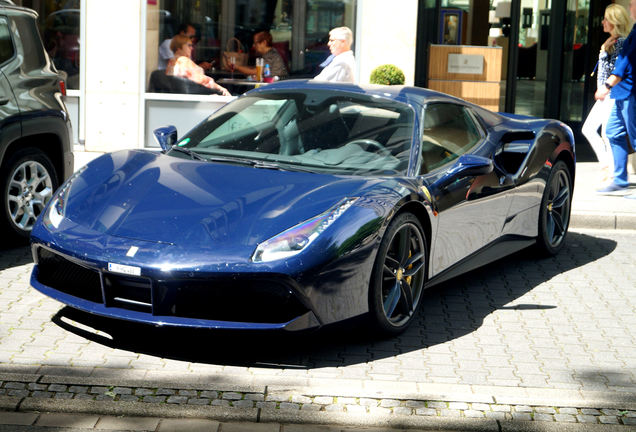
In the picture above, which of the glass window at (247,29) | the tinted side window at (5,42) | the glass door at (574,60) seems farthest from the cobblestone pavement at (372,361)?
the glass door at (574,60)

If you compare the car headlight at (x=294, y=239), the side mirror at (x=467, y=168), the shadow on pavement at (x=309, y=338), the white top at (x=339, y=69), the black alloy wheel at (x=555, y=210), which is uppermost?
the white top at (x=339, y=69)

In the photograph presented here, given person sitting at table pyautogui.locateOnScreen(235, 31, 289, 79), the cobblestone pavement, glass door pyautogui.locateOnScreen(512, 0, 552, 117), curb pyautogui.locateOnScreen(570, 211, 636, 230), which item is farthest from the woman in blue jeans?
glass door pyautogui.locateOnScreen(512, 0, 552, 117)

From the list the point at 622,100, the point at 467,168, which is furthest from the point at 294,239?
the point at 622,100

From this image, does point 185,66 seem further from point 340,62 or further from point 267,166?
point 267,166

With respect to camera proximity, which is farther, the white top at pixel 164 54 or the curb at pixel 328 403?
the white top at pixel 164 54

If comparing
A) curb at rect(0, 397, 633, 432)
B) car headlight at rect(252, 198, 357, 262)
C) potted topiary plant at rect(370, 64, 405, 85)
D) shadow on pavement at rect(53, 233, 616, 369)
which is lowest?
shadow on pavement at rect(53, 233, 616, 369)

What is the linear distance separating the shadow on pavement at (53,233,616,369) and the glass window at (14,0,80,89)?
7.76m

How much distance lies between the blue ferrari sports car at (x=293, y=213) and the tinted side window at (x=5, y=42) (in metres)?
1.72

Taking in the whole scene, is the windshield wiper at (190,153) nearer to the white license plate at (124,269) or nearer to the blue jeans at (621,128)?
the white license plate at (124,269)

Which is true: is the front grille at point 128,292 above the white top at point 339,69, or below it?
below

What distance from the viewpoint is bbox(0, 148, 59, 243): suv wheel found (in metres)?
7.61

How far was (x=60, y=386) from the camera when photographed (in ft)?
15.4

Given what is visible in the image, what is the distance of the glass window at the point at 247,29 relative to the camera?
13.4 meters

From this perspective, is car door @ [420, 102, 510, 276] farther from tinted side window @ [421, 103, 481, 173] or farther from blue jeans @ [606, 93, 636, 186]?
blue jeans @ [606, 93, 636, 186]
